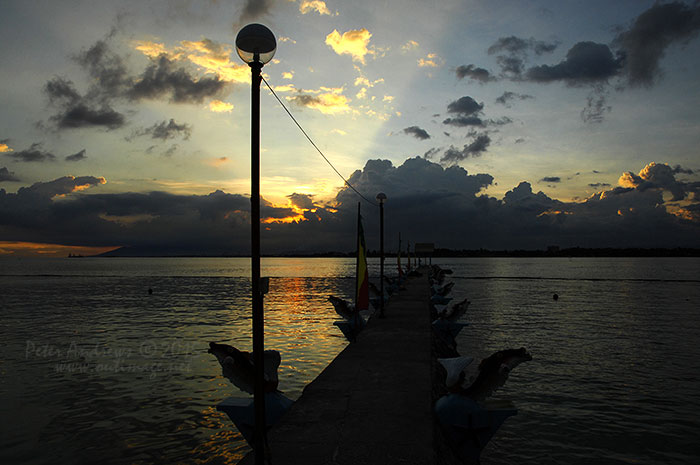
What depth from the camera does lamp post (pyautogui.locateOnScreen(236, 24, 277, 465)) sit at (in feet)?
21.3

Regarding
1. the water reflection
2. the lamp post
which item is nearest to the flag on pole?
the water reflection

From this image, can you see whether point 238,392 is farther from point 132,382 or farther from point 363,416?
point 363,416

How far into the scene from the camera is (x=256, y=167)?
6.73 meters

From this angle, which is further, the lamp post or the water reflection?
the water reflection

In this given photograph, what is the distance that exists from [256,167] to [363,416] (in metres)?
5.39

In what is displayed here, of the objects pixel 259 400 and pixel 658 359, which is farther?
pixel 658 359

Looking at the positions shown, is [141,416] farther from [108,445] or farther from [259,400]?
[259,400]

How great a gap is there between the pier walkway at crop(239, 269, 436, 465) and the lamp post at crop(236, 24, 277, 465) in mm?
805

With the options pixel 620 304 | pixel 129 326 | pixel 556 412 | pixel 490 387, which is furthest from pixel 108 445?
pixel 620 304

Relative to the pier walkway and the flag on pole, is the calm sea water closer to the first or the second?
the pier walkway

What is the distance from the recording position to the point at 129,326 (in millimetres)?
31203

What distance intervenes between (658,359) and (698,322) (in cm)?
1683

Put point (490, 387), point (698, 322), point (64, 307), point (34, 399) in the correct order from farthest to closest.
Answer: point (64, 307), point (698, 322), point (34, 399), point (490, 387)

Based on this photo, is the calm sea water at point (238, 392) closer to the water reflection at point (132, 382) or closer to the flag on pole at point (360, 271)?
the water reflection at point (132, 382)
